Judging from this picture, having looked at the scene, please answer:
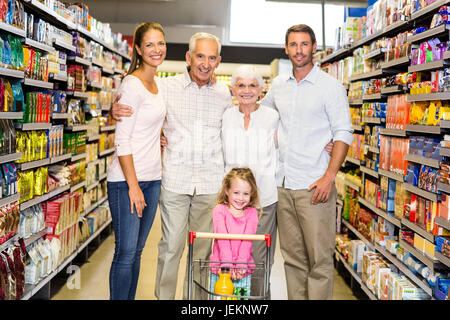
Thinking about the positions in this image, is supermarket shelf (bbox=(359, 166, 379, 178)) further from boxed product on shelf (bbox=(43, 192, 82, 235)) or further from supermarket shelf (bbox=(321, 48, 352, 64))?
boxed product on shelf (bbox=(43, 192, 82, 235))

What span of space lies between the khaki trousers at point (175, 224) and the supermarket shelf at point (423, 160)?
129 cm

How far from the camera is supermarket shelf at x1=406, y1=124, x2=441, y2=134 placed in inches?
112

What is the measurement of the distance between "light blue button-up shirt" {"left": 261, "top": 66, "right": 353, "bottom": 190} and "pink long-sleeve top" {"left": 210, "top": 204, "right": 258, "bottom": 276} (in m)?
0.43

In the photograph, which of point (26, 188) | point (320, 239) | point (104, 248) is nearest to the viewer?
point (320, 239)

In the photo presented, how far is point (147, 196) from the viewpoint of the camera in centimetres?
287

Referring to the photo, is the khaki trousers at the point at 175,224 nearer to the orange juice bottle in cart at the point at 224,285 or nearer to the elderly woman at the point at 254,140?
the elderly woman at the point at 254,140

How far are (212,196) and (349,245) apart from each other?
204cm

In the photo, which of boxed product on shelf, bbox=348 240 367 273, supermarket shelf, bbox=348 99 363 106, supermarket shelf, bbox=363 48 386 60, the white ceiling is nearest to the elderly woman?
supermarket shelf, bbox=363 48 386 60

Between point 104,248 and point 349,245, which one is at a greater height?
point 349,245

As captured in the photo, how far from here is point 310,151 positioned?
3.04m
